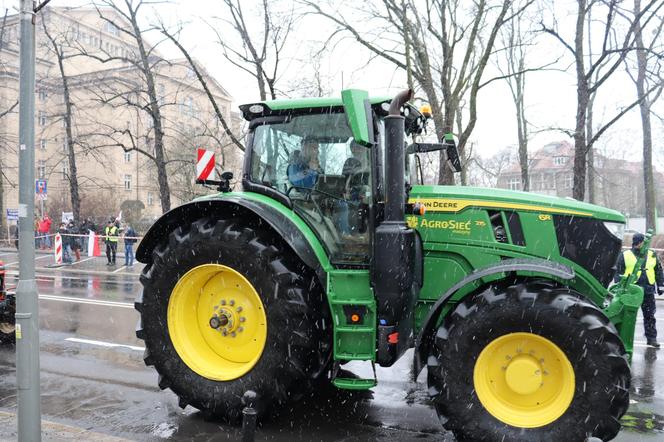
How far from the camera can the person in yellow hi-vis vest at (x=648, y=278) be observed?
817cm

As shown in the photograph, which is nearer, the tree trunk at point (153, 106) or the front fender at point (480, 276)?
the front fender at point (480, 276)

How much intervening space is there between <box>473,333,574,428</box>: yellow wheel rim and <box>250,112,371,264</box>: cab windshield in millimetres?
1277

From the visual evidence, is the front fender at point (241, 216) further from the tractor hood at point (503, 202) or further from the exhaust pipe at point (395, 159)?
the tractor hood at point (503, 202)

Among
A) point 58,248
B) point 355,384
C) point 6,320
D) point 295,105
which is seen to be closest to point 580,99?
point 295,105

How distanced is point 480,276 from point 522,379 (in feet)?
2.49

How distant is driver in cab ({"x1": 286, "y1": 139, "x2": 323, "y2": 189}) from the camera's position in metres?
4.89

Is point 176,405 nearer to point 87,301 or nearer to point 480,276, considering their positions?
point 480,276

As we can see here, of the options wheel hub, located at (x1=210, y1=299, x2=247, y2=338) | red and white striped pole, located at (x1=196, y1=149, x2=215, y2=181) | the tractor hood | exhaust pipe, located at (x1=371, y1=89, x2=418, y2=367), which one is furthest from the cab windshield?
red and white striped pole, located at (x1=196, y1=149, x2=215, y2=181)

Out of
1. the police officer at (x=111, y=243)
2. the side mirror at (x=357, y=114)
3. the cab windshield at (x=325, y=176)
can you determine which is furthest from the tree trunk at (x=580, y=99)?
the police officer at (x=111, y=243)

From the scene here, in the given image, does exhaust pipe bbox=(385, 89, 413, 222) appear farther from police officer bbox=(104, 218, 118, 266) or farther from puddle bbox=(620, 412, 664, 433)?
police officer bbox=(104, 218, 118, 266)

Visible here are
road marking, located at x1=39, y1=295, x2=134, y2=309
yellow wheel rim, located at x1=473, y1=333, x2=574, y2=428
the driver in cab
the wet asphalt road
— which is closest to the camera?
yellow wheel rim, located at x1=473, y1=333, x2=574, y2=428

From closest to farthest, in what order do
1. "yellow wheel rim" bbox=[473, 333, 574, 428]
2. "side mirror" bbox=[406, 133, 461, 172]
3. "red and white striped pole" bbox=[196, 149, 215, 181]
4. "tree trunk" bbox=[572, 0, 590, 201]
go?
"yellow wheel rim" bbox=[473, 333, 574, 428] < "side mirror" bbox=[406, 133, 461, 172] < "red and white striped pole" bbox=[196, 149, 215, 181] < "tree trunk" bbox=[572, 0, 590, 201]

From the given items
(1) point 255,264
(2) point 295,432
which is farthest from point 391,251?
(2) point 295,432

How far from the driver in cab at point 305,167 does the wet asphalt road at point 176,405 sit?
203cm
